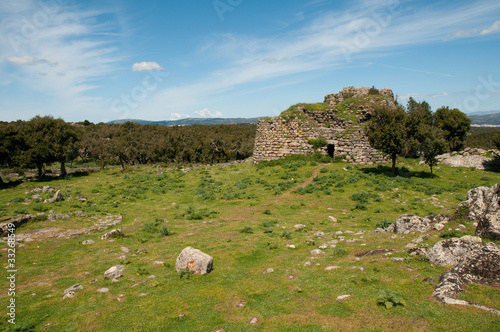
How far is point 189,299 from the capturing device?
751 centimetres

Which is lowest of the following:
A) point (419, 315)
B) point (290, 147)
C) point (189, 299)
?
point (189, 299)

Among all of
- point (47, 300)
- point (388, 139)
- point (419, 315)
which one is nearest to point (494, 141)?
point (388, 139)

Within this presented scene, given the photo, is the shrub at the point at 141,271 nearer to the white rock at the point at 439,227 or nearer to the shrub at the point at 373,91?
the white rock at the point at 439,227

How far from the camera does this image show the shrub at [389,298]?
579cm

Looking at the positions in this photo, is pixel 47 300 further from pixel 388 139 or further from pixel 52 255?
pixel 388 139

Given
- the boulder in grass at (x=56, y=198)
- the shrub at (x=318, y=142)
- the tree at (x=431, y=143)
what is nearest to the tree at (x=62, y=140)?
the boulder in grass at (x=56, y=198)

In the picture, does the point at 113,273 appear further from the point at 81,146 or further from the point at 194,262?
the point at 81,146

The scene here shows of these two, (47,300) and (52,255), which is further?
(52,255)

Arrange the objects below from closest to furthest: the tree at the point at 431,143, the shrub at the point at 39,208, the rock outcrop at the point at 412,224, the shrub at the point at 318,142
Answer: the rock outcrop at the point at 412,224 → the shrub at the point at 39,208 → the tree at the point at 431,143 → the shrub at the point at 318,142

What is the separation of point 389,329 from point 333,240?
5371 millimetres

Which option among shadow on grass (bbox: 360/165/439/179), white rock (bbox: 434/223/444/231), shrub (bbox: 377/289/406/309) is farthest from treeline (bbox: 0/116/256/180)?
white rock (bbox: 434/223/444/231)

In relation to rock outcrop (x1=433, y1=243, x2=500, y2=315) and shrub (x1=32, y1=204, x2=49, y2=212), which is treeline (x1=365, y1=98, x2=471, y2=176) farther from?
shrub (x1=32, y1=204, x2=49, y2=212)

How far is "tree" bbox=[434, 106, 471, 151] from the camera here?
42.3 m

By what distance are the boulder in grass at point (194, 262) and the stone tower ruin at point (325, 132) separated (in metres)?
20.0
